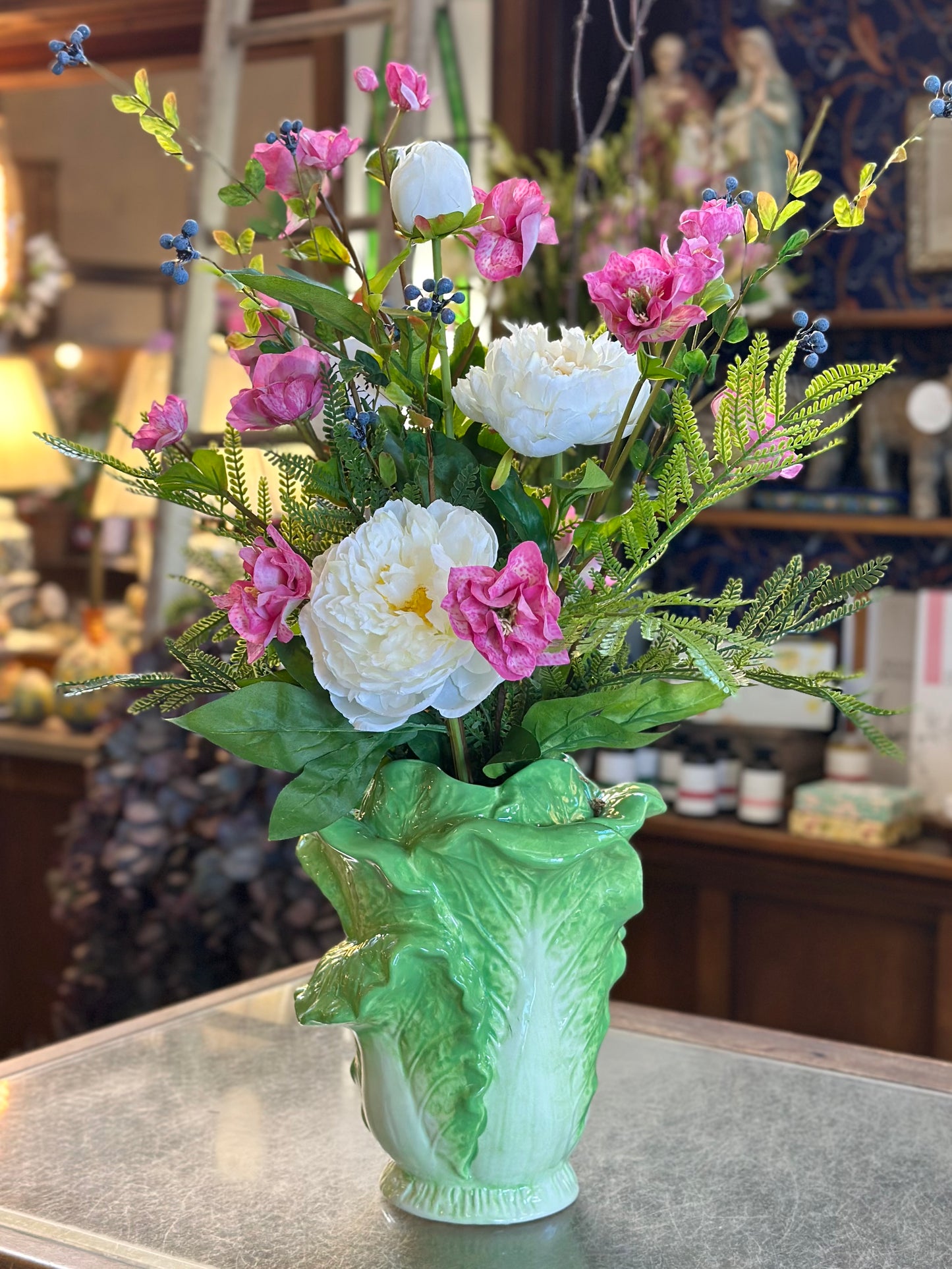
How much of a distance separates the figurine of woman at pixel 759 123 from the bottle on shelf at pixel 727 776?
996 mm

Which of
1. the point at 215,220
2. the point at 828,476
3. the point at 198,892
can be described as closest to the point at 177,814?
the point at 198,892

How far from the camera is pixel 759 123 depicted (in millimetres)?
2674

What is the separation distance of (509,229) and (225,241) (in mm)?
194

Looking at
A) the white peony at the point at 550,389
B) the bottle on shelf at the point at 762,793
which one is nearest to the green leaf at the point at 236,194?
the white peony at the point at 550,389

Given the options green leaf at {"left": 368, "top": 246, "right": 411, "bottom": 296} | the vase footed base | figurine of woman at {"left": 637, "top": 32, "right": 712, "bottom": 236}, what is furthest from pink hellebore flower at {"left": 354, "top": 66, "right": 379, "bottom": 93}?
figurine of woman at {"left": 637, "top": 32, "right": 712, "bottom": 236}

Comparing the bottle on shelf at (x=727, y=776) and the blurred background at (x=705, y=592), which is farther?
the bottle on shelf at (x=727, y=776)

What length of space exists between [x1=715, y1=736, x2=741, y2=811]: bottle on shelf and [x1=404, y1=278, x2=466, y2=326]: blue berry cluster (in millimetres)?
1977

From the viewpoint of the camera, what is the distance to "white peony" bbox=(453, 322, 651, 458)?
2.72 feet

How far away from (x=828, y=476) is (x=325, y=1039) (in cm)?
177

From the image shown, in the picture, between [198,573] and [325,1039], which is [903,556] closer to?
[198,573]

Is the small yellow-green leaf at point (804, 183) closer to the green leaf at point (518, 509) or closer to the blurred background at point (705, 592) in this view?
the green leaf at point (518, 509)

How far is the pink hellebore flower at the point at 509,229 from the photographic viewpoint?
34.4 inches

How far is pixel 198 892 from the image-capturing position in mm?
2250

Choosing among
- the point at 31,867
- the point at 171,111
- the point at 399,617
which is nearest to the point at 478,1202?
the point at 399,617
